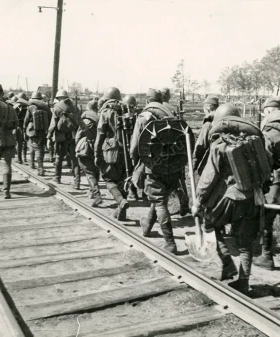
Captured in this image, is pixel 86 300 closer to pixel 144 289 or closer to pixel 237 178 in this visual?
pixel 144 289

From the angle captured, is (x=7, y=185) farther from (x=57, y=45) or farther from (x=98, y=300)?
(x=57, y=45)

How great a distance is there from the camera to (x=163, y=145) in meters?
7.16

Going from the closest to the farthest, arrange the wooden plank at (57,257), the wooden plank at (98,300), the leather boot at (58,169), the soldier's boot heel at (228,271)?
the wooden plank at (98,300), the soldier's boot heel at (228,271), the wooden plank at (57,257), the leather boot at (58,169)

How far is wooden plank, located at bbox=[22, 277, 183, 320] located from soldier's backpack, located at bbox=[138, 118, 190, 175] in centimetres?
199

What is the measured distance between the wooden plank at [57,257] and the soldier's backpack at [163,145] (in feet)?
4.13

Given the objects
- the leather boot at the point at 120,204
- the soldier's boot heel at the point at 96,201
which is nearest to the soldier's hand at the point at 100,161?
the leather boot at the point at 120,204

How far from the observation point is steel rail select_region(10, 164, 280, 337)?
432 centimetres

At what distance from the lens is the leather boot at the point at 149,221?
24.2 ft

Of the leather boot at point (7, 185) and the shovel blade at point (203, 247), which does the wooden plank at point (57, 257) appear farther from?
the leather boot at point (7, 185)

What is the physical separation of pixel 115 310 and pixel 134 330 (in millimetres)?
569

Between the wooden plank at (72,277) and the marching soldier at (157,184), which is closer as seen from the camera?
the wooden plank at (72,277)

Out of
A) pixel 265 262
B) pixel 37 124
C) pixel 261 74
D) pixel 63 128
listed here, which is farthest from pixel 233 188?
pixel 261 74

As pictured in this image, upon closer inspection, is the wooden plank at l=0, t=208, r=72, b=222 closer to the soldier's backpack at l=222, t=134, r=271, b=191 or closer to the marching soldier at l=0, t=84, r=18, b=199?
the marching soldier at l=0, t=84, r=18, b=199

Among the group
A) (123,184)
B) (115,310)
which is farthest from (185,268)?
(123,184)
